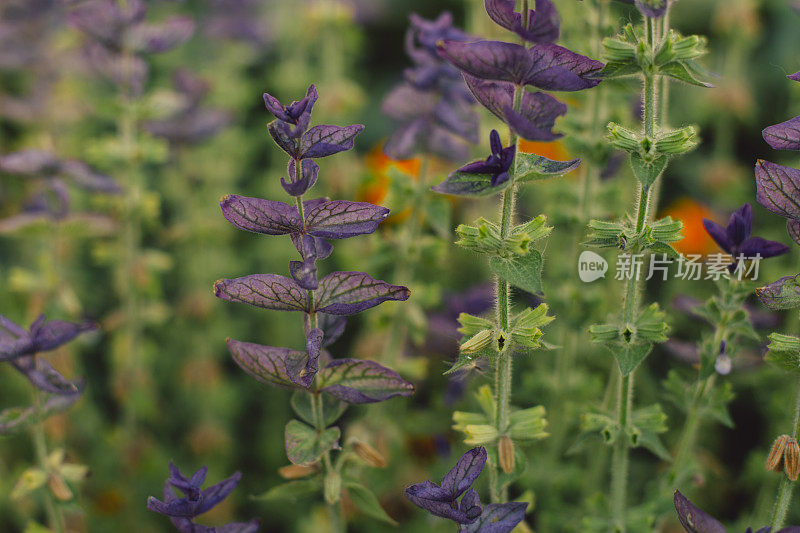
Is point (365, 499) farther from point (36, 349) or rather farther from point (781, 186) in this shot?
point (781, 186)

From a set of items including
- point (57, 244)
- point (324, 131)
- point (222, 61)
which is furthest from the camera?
point (222, 61)

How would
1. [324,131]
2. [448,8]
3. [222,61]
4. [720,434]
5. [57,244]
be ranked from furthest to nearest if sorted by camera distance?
[448,8] < [222,61] < [720,434] < [57,244] < [324,131]

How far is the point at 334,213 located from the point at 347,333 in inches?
55.6

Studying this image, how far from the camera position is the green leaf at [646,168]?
98cm

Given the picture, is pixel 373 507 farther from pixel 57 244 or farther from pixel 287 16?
pixel 287 16

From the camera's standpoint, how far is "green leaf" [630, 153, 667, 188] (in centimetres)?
98

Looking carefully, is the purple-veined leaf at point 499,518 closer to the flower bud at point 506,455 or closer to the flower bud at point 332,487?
the flower bud at point 506,455

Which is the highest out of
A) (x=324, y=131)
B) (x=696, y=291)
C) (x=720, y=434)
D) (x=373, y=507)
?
(x=324, y=131)

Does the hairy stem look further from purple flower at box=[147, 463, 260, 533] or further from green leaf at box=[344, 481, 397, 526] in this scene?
purple flower at box=[147, 463, 260, 533]

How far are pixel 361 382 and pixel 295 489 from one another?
209 millimetres

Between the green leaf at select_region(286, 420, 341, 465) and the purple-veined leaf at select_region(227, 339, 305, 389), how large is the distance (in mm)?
73

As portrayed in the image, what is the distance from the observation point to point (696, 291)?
7.04 feet

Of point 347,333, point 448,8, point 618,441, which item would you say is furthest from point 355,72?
point 618,441

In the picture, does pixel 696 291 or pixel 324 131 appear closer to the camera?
pixel 324 131
